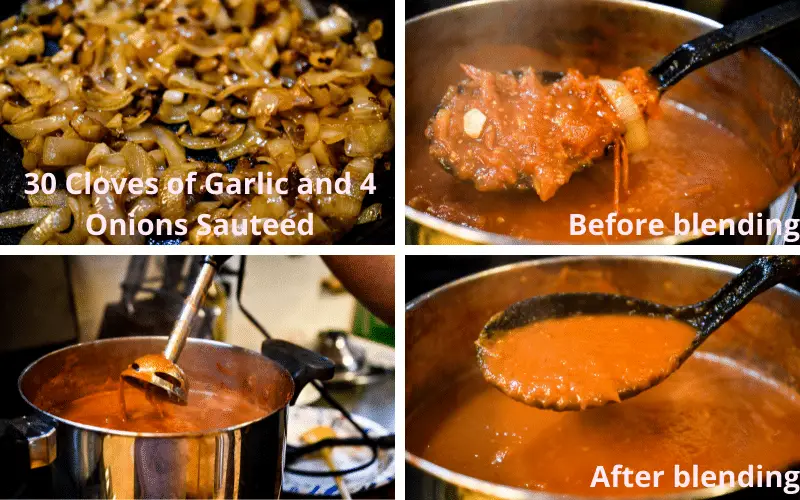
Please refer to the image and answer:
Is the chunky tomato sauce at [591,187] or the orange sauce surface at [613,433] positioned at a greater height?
the chunky tomato sauce at [591,187]

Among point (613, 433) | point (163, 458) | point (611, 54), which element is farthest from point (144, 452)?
point (611, 54)

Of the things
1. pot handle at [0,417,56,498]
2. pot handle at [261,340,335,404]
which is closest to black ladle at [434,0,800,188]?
pot handle at [261,340,335,404]

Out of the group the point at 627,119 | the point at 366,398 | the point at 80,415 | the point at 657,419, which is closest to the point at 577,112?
the point at 627,119

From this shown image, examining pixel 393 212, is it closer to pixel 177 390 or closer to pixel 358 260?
pixel 358 260

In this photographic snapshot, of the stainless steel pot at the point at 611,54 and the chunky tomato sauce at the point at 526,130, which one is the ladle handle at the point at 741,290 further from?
the chunky tomato sauce at the point at 526,130

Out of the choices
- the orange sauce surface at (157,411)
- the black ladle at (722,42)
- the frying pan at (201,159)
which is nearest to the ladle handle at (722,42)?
the black ladle at (722,42)

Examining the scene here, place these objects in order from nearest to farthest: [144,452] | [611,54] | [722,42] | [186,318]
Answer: [144,452]
[186,318]
[722,42]
[611,54]

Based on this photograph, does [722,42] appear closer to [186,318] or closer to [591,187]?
[591,187]
